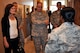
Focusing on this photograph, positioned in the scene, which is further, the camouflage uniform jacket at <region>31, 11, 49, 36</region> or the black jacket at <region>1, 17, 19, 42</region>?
the camouflage uniform jacket at <region>31, 11, 49, 36</region>

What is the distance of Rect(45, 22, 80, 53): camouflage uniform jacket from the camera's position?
2.05 m

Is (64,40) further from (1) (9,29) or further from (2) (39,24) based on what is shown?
(2) (39,24)

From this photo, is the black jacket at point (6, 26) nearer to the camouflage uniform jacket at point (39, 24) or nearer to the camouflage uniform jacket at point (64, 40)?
the camouflage uniform jacket at point (39, 24)

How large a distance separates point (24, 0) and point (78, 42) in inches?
227

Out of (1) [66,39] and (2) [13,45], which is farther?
(2) [13,45]

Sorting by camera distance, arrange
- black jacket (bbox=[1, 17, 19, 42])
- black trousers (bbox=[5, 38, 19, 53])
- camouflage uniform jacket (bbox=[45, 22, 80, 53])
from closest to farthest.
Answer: camouflage uniform jacket (bbox=[45, 22, 80, 53]) → black jacket (bbox=[1, 17, 19, 42]) → black trousers (bbox=[5, 38, 19, 53])

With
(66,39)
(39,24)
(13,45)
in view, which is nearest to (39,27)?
(39,24)

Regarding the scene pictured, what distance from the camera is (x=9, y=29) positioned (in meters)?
3.75

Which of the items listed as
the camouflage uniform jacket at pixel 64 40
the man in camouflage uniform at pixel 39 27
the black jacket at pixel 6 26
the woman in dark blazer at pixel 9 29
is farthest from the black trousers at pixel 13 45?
the camouflage uniform jacket at pixel 64 40

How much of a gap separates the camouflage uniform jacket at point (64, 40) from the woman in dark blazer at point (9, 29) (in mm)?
1765

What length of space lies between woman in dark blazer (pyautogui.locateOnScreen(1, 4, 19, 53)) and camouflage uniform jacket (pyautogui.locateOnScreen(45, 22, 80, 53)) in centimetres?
177

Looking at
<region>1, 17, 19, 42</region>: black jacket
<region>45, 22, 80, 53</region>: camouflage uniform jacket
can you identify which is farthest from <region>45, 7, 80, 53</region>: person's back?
<region>1, 17, 19, 42</region>: black jacket

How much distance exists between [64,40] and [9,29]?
6.15 feet

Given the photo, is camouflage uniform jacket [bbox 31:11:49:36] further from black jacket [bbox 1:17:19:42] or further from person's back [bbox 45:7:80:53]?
person's back [bbox 45:7:80:53]
